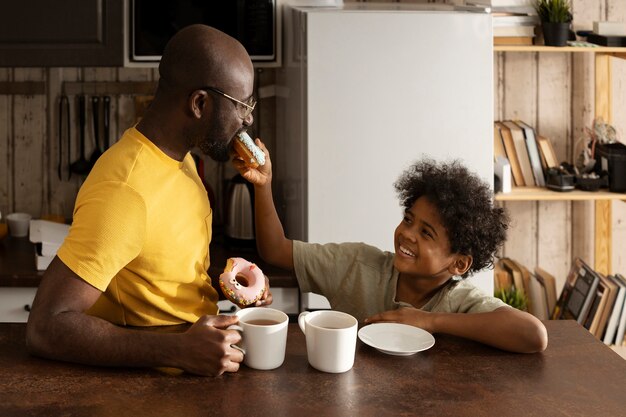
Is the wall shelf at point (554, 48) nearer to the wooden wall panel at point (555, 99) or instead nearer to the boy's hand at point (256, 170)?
the wooden wall panel at point (555, 99)

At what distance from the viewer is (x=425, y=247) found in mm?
2018

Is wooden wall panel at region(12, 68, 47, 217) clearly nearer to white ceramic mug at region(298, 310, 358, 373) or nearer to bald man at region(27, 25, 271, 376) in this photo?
bald man at region(27, 25, 271, 376)

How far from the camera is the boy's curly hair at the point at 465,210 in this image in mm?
2025

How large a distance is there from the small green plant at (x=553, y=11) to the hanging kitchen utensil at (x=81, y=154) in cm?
170

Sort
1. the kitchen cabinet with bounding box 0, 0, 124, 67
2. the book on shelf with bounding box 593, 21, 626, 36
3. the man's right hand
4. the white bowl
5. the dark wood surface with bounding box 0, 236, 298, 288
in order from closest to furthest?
the man's right hand → the dark wood surface with bounding box 0, 236, 298, 288 → the kitchen cabinet with bounding box 0, 0, 124, 67 → the book on shelf with bounding box 593, 21, 626, 36 → the white bowl

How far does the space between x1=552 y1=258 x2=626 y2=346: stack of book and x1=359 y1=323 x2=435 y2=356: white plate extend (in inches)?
68.5

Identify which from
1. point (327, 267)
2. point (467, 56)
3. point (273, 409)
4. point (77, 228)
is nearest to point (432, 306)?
point (327, 267)

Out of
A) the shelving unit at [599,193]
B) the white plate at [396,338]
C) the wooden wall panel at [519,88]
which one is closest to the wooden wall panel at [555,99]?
the wooden wall panel at [519,88]

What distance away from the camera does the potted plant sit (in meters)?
3.18

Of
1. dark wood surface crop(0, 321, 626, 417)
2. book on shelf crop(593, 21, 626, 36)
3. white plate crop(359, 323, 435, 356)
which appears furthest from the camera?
book on shelf crop(593, 21, 626, 36)

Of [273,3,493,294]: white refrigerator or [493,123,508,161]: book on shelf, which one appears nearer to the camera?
[273,3,493,294]: white refrigerator

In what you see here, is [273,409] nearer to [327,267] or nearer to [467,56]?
[327,267]

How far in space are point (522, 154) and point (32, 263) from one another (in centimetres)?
175

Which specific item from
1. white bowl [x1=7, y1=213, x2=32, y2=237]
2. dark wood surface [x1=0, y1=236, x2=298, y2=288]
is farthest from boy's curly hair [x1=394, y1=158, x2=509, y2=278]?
white bowl [x1=7, y1=213, x2=32, y2=237]
